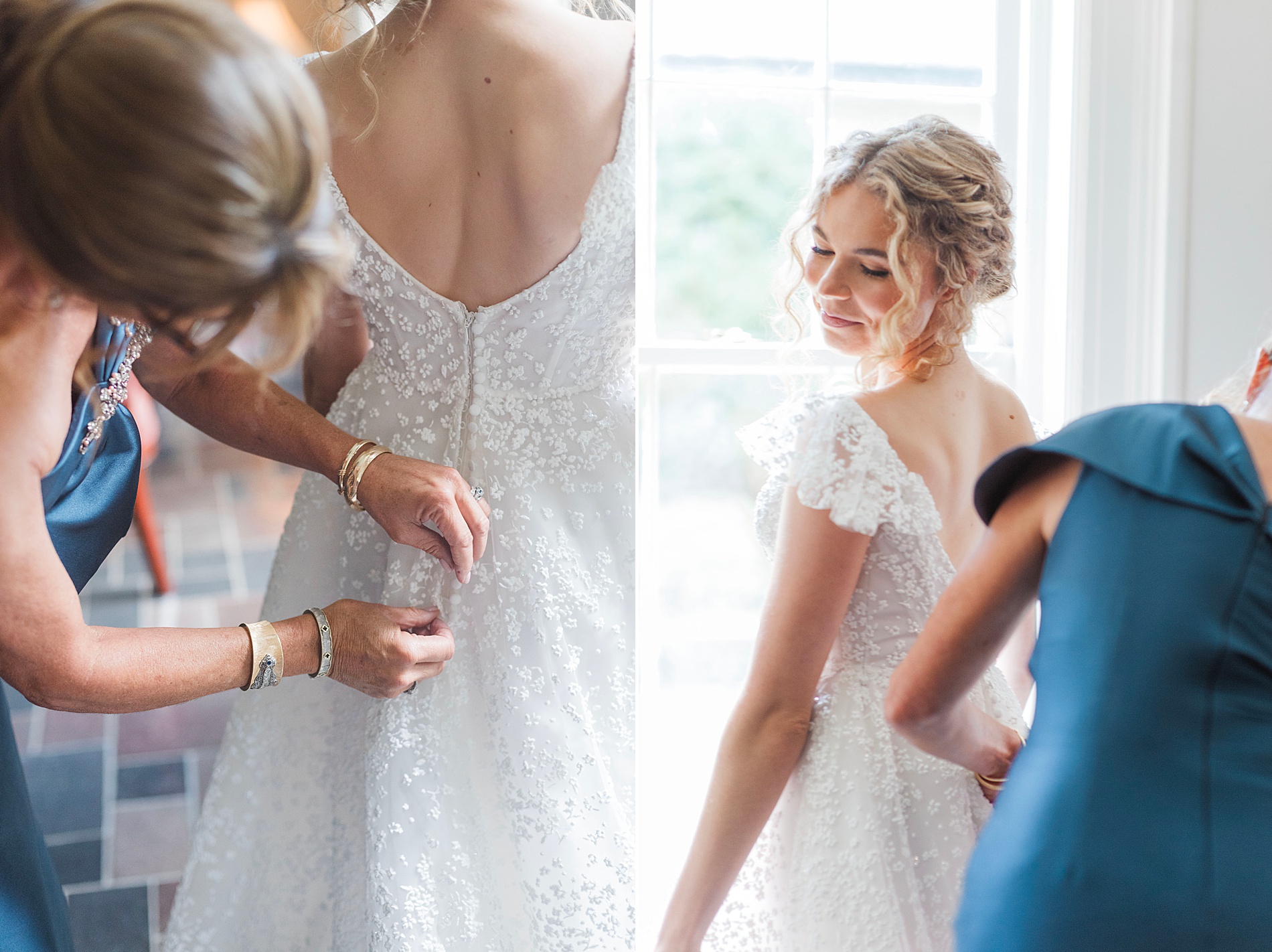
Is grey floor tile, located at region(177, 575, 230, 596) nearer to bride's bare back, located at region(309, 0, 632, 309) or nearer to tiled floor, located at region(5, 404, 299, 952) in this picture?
tiled floor, located at region(5, 404, 299, 952)

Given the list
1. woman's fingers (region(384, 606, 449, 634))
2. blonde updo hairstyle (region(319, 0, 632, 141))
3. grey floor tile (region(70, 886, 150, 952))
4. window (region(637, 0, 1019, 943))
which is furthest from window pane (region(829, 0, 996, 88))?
grey floor tile (region(70, 886, 150, 952))

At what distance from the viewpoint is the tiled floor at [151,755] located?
161 cm

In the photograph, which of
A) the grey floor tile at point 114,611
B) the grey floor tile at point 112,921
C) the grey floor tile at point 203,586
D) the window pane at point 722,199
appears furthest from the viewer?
the grey floor tile at point 203,586

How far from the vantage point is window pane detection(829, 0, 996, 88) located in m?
0.90

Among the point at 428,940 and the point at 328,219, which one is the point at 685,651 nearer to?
the point at 428,940

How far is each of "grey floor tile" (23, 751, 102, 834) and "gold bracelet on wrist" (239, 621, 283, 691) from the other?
1.35 metres

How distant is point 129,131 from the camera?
0.54 meters

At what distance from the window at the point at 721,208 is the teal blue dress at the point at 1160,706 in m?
0.37

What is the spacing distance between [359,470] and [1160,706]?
2.16ft

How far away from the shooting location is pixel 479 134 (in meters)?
0.86

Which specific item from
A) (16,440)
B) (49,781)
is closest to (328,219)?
(16,440)

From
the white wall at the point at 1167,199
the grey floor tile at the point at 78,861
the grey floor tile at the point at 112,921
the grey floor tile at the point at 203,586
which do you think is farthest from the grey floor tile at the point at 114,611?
the white wall at the point at 1167,199

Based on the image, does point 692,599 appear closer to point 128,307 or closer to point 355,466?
point 355,466

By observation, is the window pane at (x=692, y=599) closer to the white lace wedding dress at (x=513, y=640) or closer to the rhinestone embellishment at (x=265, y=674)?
the white lace wedding dress at (x=513, y=640)
